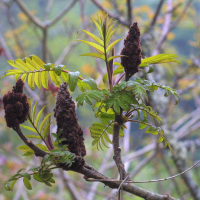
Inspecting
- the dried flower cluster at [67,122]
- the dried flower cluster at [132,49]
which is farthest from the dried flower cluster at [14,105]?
the dried flower cluster at [132,49]

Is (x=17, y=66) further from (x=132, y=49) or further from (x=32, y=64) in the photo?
(x=132, y=49)

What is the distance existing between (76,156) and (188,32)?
19.8 feet

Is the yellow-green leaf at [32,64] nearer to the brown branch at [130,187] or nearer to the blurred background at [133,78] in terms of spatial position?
the blurred background at [133,78]

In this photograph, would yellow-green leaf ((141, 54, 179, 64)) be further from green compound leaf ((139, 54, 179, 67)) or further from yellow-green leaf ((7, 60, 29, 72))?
yellow-green leaf ((7, 60, 29, 72))

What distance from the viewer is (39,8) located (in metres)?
5.28

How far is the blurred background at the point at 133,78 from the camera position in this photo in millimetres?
1927

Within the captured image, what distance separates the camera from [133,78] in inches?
110

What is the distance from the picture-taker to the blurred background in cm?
193

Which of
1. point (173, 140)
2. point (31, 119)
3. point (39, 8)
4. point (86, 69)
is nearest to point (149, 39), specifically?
point (173, 140)

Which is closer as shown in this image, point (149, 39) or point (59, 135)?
point (59, 135)

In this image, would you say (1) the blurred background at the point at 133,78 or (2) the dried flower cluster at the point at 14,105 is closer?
(2) the dried flower cluster at the point at 14,105

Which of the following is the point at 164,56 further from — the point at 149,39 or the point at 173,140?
the point at 149,39

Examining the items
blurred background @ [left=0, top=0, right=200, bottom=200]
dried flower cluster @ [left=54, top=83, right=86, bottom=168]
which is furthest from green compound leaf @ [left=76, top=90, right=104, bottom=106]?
blurred background @ [left=0, top=0, right=200, bottom=200]

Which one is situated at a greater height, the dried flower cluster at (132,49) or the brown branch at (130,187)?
the dried flower cluster at (132,49)
